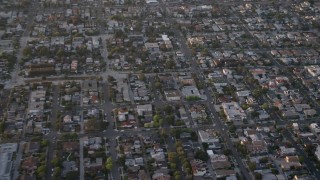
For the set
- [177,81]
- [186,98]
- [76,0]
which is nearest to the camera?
[186,98]

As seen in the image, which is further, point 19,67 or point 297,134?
point 19,67

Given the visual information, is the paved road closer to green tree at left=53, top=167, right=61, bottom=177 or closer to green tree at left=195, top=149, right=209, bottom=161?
green tree at left=53, top=167, right=61, bottom=177

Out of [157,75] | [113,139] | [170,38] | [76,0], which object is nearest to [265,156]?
[113,139]

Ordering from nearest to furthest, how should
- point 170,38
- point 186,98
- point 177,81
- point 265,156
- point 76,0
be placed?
point 265,156 < point 186,98 < point 177,81 < point 170,38 < point 76,0

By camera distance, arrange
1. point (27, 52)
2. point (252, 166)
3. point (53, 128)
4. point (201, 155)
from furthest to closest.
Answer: point (27, 52) < point (53, 128) < point (201, 155) < point (252, 166)

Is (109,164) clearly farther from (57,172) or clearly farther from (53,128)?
(53,128)

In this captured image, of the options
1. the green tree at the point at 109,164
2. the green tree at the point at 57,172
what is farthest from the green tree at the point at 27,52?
the green tree at the point at 109,164

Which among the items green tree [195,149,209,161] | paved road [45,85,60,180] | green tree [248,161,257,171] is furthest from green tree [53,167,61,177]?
green tree [248,161,257,171]

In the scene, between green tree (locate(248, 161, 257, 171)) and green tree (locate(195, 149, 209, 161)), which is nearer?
green tree (locate(248, 161, 257, 171))

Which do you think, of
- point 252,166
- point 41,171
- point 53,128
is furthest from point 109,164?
point 252,166

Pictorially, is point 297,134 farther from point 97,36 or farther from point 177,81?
point 97,36

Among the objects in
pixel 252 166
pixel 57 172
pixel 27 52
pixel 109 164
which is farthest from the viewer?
pixel 27 52
